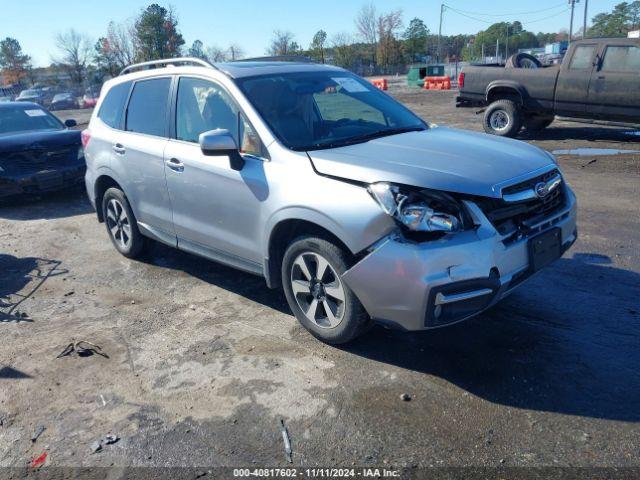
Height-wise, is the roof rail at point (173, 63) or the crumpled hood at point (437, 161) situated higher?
the roof rail at point (173, 63)

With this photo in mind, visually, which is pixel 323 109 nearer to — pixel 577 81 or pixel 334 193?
pixel 334 193

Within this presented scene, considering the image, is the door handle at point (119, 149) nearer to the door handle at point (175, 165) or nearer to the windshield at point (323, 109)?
the door handle at point (175, 165)

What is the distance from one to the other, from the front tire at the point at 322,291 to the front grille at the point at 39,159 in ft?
21.4

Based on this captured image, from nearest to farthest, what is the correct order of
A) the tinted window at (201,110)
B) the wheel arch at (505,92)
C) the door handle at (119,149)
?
the tinted window at (201,110) → the door handle at (119,149) → the wheel arch at (505,92)

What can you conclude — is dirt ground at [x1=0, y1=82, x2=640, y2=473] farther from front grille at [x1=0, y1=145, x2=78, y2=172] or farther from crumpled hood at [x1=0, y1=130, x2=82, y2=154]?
crumpled hood at [x1=0, y1=130, x2=82, y2=154]

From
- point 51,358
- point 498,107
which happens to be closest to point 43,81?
point 498,107

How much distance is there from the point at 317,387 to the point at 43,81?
87040 mm

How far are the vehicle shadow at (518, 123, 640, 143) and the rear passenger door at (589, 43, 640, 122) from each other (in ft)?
2.99

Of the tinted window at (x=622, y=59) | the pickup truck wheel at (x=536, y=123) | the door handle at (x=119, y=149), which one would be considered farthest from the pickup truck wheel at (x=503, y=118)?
the door handle at (x=119, y=149)

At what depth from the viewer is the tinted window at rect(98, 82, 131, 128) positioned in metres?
5.68

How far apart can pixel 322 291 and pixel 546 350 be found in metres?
1.52

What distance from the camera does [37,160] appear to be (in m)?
8.81

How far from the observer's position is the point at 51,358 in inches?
161

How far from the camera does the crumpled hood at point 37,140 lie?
340 inches
